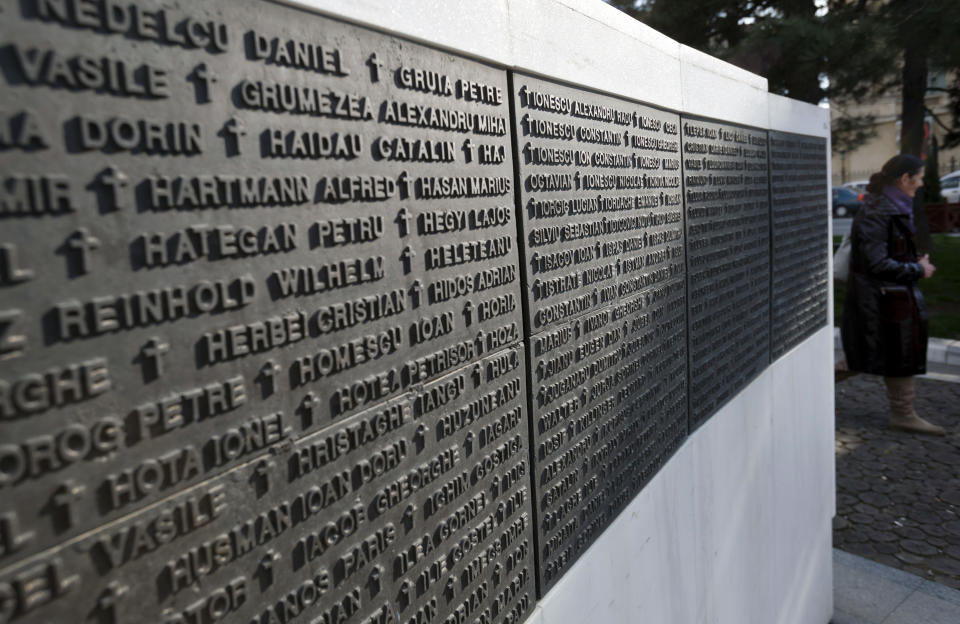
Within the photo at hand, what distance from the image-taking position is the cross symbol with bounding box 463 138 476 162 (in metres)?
1.74

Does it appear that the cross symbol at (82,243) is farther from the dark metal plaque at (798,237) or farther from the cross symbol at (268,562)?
the dark metal plaque at (798,237)

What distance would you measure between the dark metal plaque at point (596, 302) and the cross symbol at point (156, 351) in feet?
3.65

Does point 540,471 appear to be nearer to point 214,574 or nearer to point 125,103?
point 214,574

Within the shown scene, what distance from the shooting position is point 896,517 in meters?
5.43

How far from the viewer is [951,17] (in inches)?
373

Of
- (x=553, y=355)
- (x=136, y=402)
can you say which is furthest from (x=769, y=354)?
(x=136, y=402)

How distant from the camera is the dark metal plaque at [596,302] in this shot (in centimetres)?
208

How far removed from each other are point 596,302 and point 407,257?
3.27 feet

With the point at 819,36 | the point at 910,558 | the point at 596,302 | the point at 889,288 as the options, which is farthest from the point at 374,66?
the point at 819,36

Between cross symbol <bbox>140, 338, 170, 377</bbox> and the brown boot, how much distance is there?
7.20 metres

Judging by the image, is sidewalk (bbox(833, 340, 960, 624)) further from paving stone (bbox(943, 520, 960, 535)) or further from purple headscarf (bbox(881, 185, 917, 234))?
purple headscarf (bbox(881, 185, 917, 234))

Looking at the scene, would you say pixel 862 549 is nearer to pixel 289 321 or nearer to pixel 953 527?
pixel 953 527

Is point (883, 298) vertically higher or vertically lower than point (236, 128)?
lower

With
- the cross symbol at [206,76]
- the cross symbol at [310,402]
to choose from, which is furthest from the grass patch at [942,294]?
the cross symbol at [206,76]
